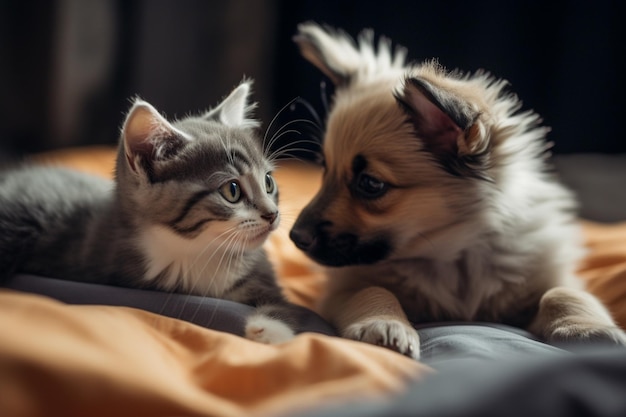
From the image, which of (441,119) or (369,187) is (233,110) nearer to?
(369,187)

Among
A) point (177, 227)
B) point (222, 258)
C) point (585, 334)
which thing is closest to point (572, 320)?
point (585, 334)

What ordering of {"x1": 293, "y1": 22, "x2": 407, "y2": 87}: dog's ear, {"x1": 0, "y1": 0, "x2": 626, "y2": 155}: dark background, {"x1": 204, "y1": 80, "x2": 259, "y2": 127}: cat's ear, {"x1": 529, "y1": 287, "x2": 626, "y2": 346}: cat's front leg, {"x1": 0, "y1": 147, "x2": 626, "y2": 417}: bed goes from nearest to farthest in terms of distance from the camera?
{"x1": 0, "y1": 147, "x2": 626, "y2": 417}: bed, {"x1": 529, "y1": 287, "x2": 626, "y2": 346}: cat's front leg, {"x1": 204, "y1": 80, "x2": 259, "y2": 127}: cat's ear, {"x1": 293, "y1": 22, "x2": 407, "y2": 87}: dog's ear, {"x1": 0, "y1": 0, "x2": 626, "y2": 155}: dark background

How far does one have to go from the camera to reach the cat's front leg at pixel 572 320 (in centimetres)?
141

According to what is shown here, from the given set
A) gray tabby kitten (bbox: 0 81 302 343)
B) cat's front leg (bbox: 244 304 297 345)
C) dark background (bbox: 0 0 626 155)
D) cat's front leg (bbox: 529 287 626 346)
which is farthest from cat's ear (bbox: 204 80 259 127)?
dark background (bbox: 0 0 626 155)

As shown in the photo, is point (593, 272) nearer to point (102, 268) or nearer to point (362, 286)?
point (362, 286)

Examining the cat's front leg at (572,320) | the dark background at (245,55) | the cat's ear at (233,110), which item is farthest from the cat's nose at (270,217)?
the dark background at (245,55)

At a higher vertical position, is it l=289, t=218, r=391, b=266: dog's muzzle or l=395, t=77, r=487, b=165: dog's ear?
l=395, t=77, r=487, b=165: dog's ear

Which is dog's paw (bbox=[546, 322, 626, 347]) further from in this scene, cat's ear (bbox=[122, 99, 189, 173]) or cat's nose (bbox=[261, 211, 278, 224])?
cat's ear (bbox=[122, 99, 189, 173])

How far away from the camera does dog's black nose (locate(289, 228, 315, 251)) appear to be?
66.2 inches

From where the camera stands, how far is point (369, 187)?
1.69 m

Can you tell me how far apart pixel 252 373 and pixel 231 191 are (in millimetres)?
568

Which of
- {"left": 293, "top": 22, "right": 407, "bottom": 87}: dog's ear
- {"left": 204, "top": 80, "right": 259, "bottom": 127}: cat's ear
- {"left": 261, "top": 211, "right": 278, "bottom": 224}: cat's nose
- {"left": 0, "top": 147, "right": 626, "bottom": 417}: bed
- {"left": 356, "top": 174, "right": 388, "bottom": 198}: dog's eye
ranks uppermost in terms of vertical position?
{"left": 293, "top": 22, "right": 407, "bottom": 87}: dog's ear

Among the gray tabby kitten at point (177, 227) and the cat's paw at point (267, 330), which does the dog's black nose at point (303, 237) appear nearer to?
the gray tabby kitten at point (177, 227)

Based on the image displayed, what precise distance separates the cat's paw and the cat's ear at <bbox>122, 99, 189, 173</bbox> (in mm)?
405
